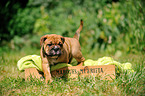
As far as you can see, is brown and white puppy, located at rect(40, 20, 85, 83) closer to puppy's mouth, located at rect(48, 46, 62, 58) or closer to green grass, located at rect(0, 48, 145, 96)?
puppy's mouth, located at rect(48, 46, 62, 58)

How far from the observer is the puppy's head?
2959 millimetres

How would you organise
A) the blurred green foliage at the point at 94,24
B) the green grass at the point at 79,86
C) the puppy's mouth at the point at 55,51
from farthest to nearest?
1. the blurred green foliage at the point at 94,24
2. the puppy's mouth at the point at 55,51
3. the green grass at the point at 79,86

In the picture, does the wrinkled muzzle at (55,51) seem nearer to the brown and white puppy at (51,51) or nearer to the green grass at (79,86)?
the brown and white puppy at (51,51)

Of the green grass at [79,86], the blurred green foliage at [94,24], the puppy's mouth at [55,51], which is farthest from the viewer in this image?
the blurred green foliage at [94,24]

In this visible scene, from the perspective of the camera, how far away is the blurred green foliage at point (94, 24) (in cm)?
543

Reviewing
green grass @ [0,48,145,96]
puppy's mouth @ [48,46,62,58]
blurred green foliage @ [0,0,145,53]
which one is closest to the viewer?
green grass @ [0,48,145,96]

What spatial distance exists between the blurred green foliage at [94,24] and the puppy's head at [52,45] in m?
2.88

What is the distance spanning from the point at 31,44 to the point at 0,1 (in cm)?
220

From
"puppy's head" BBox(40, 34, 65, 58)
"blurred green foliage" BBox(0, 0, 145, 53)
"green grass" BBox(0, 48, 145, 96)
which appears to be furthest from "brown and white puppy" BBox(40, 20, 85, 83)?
"blurred green foliage" BBox(0, 0, 145, 53)

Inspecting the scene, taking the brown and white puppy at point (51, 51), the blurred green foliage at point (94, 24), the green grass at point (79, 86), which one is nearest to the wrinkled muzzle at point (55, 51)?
the brown and white puppy at point (51, 51)

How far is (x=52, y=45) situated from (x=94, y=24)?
12.1 feet

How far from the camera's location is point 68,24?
22.8 feet

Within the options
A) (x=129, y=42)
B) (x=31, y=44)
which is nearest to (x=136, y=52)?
(x=129, y=42)

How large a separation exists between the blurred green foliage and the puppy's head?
114 inches
